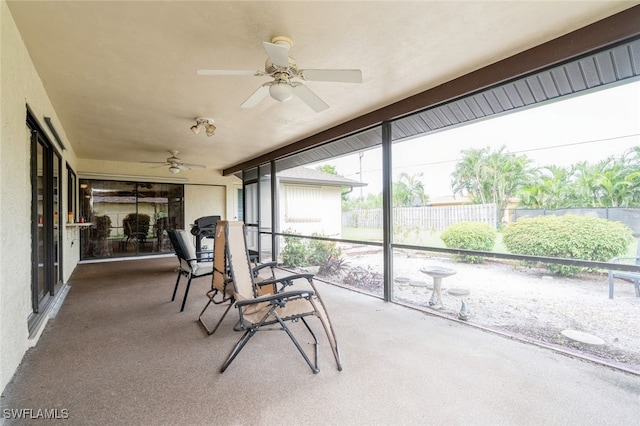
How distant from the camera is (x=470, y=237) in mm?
3338

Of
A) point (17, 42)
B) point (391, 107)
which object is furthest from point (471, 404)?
point (17, 42)

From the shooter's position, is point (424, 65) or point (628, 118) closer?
point (628, 118)

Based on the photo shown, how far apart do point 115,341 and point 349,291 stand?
2957mm

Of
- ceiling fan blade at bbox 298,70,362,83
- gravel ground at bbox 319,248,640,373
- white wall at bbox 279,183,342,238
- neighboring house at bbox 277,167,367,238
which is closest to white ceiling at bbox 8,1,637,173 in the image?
ceiling fan blade at bbox 298,70,362,83

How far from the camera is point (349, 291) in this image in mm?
4535

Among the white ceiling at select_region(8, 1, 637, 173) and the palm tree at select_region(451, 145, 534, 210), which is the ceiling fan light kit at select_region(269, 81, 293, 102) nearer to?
the white ceiling at select_region(8, 1, 637, 173)

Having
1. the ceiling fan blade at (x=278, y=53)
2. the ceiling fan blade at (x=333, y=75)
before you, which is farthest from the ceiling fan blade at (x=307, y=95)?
the ceiling fan blade at (x=278, y=53)

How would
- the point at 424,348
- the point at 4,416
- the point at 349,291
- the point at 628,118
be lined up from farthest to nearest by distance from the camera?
1. the point at 349,291
2. the point at 424,348
3. the point at 628,118
4. the point at 4,416

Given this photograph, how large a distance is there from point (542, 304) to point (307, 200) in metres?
5.97

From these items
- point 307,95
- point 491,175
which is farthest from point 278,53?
point 491,175

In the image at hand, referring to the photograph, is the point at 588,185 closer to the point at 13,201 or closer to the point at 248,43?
the point at 248,43

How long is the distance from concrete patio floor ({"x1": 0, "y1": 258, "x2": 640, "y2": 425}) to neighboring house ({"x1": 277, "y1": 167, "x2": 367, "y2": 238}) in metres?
4.76

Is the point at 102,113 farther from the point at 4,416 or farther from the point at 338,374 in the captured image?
the point at 338,374

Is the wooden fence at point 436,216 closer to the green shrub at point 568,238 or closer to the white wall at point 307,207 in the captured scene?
the green shrub at point 568,238
